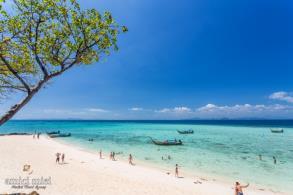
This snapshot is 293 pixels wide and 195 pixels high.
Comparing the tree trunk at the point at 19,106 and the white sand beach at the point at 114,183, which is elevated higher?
the tree trunk at the point at 19,106

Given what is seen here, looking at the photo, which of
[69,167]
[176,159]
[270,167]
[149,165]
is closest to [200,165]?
[176,159]

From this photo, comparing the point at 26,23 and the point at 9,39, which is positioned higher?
the point at 26,23

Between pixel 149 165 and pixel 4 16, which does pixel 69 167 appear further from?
pixel 4 16

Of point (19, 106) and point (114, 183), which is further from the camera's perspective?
point (114, 183)

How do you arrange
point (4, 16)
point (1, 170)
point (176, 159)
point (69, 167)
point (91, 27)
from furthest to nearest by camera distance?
point (176, 159) < point (69, 167) < point (1, 170) < point (91, 27) < point (4, 16)

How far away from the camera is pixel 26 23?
7488 mm

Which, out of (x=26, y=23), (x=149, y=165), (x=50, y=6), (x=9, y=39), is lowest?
(x=149, y=165)

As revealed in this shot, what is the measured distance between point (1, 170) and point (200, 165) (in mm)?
21472

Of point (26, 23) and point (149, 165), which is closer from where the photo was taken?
point (26, 23)

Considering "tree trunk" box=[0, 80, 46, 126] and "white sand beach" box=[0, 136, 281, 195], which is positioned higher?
"tree trunk" box=[0, 80, 46, 126]

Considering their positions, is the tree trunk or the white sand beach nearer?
the tree trunk

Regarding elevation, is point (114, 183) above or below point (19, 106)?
below

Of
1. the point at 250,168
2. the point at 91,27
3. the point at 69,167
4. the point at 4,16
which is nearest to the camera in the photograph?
the point at 4,16

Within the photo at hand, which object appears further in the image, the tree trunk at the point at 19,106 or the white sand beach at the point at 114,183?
the white sand beach at the point at 114,183
